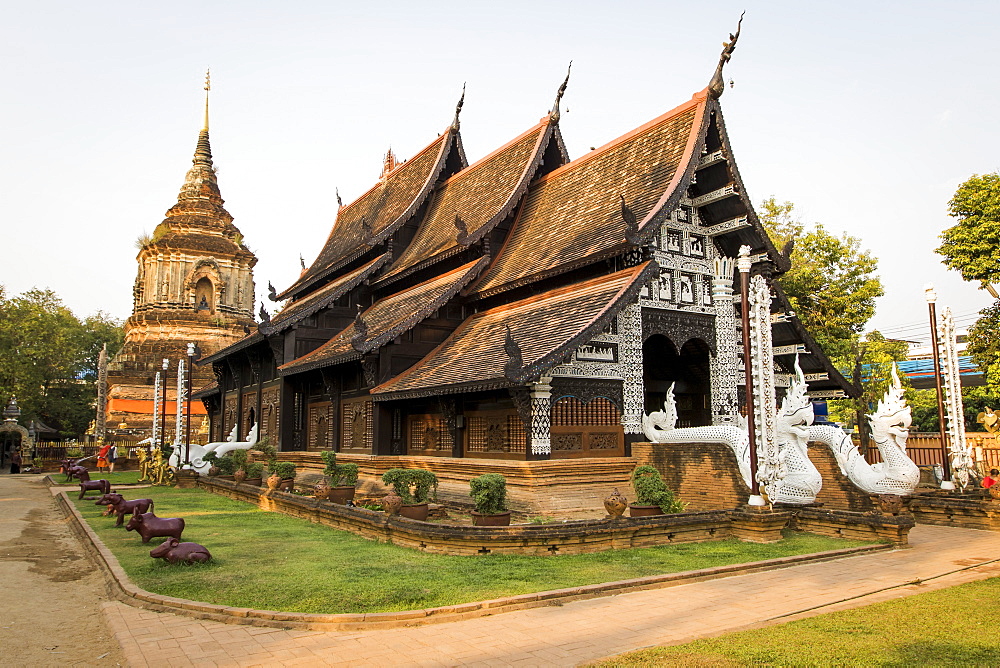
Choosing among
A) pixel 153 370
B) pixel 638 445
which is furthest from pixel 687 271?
pixel 153 370

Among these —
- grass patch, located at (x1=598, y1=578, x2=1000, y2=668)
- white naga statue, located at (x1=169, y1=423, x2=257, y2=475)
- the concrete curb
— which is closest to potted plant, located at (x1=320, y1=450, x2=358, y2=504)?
the concrete curb

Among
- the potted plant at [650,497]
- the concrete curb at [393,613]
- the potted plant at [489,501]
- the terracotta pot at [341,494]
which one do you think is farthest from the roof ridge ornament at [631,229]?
the terracotta pot at [341,494]

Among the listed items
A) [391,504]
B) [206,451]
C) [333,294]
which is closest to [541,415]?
[391,504]

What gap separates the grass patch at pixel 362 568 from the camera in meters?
7.25

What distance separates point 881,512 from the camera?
38.0 ft

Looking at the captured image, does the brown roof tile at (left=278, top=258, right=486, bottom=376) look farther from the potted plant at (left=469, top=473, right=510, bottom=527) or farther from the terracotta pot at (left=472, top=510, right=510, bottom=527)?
the terracotta pot at (left=472, top=510, right=510, bottom=527)

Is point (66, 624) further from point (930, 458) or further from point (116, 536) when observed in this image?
point (930, 458)

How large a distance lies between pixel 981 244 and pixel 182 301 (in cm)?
3848

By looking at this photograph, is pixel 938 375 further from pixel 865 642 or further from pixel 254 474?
pixel 254 474

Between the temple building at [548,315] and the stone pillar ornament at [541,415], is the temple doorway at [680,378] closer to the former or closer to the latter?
the temple building at [548,315]

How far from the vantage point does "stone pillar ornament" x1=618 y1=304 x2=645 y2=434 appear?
1401 centimetres

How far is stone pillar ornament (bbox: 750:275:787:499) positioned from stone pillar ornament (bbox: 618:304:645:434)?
300cm

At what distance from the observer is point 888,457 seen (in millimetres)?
12234

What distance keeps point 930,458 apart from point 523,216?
15.2 metres
